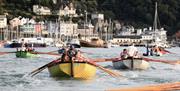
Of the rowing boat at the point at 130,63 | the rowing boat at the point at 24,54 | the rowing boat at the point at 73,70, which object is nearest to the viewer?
the rowing boat at the point at 73,70

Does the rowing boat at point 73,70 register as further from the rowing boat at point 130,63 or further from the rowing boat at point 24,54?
the rowing boat at point 24,54

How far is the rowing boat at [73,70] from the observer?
39062 mm

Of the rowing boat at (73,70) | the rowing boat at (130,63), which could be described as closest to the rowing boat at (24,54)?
the rowing boat at (130,63)

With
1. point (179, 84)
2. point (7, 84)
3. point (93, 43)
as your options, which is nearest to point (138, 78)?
point (7, 84)

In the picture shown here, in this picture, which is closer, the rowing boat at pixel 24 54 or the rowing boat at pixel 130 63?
the rowing boat at pixel 130 63

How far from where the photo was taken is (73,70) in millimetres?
39469

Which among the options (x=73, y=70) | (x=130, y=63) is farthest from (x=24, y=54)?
(x=73, y=70)

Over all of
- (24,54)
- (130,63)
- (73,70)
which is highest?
(73,70)

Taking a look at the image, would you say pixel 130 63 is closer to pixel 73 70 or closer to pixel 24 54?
pixel 73 70

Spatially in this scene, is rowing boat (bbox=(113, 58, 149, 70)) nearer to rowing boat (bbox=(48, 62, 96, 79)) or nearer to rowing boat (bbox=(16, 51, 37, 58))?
rowing boat (bbox=(48, 62, 96, 79))

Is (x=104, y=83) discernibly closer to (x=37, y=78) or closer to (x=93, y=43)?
(x=37, y=78)

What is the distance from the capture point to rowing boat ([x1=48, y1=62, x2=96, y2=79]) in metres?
39.1

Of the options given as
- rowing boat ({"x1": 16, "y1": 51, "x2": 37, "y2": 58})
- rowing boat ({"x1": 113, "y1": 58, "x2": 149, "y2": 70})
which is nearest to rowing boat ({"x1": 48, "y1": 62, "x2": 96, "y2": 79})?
rowing boat ({"x1": 113, "y1": 58, "x2": 149, "y2": 70})

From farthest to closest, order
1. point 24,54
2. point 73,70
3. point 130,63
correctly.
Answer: point 24,54 < point 130,63 < point 73,70
